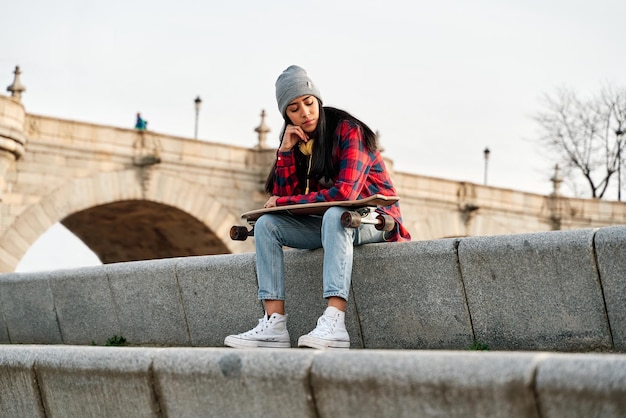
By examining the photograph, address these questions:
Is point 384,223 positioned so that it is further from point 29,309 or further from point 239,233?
point 29,309

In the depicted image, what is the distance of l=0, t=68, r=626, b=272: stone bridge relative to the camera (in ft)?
73.7

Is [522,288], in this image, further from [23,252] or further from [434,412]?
[23,252]

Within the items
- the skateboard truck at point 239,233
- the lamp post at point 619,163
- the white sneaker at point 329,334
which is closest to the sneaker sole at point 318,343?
the white sneaker at point 329,334

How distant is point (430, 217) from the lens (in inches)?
1217

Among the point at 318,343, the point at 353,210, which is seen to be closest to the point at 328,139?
the point at 353,210

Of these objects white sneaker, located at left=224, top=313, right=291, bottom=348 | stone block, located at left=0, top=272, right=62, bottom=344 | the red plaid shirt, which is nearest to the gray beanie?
the red plaid shirt

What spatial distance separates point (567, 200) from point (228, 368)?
3175 centimetres

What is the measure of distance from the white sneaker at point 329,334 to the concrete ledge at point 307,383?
77 centimetres

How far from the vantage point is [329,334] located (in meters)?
5.05

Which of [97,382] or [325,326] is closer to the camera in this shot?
[97,382]

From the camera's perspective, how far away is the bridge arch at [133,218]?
22.7m

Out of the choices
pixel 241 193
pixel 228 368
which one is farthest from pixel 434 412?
pixel 241 193

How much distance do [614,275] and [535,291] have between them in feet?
1.27

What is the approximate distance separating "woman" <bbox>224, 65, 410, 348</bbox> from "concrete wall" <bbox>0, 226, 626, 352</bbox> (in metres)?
0.32
